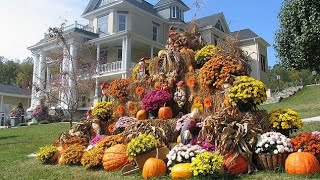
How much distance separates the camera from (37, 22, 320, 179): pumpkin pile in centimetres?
563

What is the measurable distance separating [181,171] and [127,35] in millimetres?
22287

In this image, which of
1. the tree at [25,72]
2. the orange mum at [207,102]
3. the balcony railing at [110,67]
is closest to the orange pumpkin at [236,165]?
the orange mum at [207,102]

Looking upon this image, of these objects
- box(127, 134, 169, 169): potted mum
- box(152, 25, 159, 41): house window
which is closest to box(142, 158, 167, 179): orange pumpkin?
box(127, 134, 169, 169): potted mum

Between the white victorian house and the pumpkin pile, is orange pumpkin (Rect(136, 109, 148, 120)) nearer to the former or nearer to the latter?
the pumpkin pile

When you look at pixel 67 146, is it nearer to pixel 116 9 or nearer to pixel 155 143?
pixel 155 143

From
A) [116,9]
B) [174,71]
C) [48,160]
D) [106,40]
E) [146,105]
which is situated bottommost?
[48,160]

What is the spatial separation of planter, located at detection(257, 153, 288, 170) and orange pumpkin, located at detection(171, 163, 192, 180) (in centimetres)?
124

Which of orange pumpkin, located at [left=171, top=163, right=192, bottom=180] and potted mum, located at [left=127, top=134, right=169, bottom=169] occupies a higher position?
potted mum, located at [left=127, top=134, right=169, bottom=169]

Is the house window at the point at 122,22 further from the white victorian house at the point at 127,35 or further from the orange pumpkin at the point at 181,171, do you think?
the orange pumpkin at the point at 181,171

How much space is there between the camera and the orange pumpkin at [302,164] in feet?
17.1

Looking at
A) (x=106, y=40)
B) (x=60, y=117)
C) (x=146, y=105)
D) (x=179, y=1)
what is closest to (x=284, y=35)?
(x=146, y=105)

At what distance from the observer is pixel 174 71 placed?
8672mm

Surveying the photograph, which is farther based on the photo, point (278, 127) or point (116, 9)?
point (116, 9)

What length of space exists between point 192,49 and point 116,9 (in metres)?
21.2
